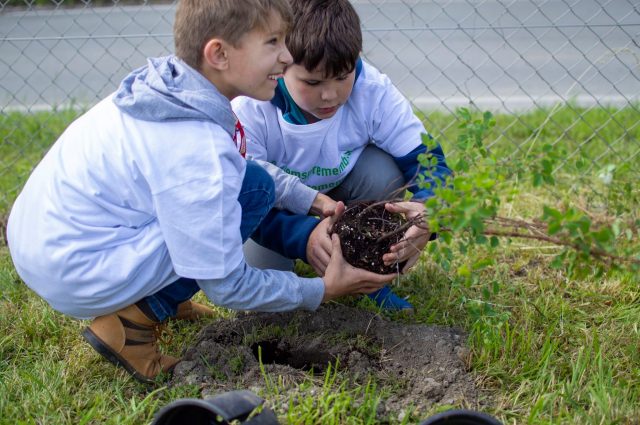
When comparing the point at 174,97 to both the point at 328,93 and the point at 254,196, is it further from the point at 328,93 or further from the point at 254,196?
the point at 328,93

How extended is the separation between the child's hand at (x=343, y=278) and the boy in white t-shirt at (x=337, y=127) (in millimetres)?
Result: 84

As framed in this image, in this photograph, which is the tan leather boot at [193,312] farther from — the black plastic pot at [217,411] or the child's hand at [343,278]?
the black plastic pot at [217,411]

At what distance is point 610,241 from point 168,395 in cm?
129

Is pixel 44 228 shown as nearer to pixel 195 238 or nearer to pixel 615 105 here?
pixel 195 238

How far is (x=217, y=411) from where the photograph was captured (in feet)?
4.99

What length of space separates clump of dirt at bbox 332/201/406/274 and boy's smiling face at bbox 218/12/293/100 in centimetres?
57

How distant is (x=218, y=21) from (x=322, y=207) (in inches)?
32.6

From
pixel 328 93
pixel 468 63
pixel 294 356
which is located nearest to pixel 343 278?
pixel 294 356

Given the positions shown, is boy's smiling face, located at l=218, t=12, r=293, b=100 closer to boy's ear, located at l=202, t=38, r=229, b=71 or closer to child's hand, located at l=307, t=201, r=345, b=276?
boy's ear, located at l=202, t=38, r=229, b=71

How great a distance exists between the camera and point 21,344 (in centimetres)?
237

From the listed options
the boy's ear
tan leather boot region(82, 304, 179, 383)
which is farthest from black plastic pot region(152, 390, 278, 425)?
the boy's ear

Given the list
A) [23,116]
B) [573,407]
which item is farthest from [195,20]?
[23,116]

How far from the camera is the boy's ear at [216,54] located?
1.92 m

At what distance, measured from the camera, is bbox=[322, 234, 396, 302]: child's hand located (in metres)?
2.20
